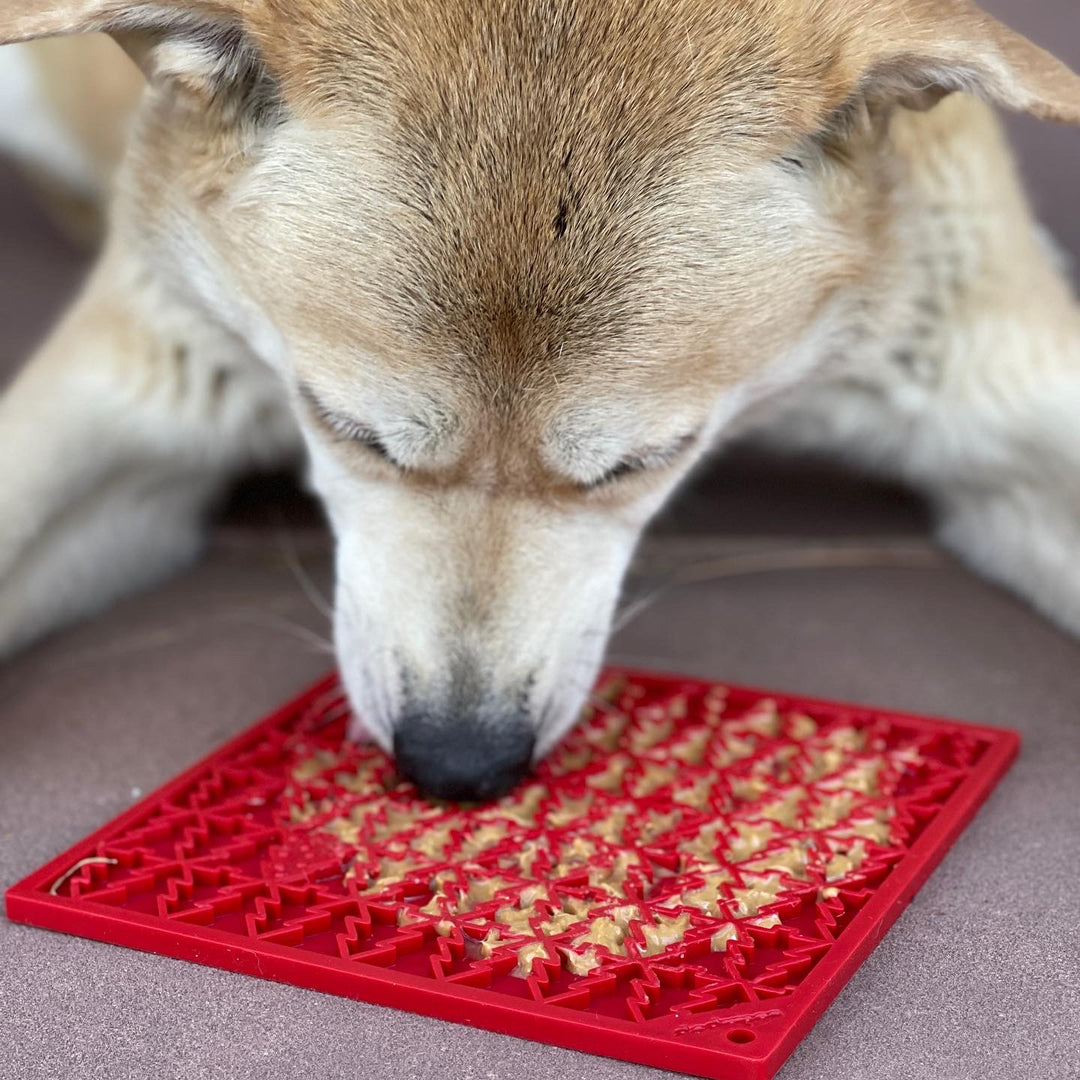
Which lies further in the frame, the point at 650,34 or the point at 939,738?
the point at 939,738

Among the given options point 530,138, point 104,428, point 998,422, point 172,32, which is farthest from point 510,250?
point 998,422

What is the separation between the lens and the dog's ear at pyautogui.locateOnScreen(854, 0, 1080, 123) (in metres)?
1.45

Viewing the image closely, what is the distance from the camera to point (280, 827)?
1.49 meters

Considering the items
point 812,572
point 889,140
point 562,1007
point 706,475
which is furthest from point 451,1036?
point 706,475

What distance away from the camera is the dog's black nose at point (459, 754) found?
58.7 inches

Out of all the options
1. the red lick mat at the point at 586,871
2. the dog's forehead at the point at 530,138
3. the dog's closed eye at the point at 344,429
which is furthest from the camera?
the dog's closed eye at the point at 344,429

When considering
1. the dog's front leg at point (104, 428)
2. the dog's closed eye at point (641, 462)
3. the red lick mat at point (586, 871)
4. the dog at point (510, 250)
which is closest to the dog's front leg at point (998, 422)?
the dog at point (510, 250)

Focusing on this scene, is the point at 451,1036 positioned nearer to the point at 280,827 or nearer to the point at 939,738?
the point at 280,827

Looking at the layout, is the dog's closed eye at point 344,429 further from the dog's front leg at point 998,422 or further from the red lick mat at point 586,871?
the dog's front leg at point 998,422

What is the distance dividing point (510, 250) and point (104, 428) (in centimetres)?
84

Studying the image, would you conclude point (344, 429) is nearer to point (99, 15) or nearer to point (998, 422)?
Result: point (99, 15)

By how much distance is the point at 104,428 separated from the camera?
199 cm

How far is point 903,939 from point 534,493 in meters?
0.61

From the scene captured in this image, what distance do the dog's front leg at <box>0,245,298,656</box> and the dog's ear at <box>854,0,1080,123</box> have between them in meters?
0.88
